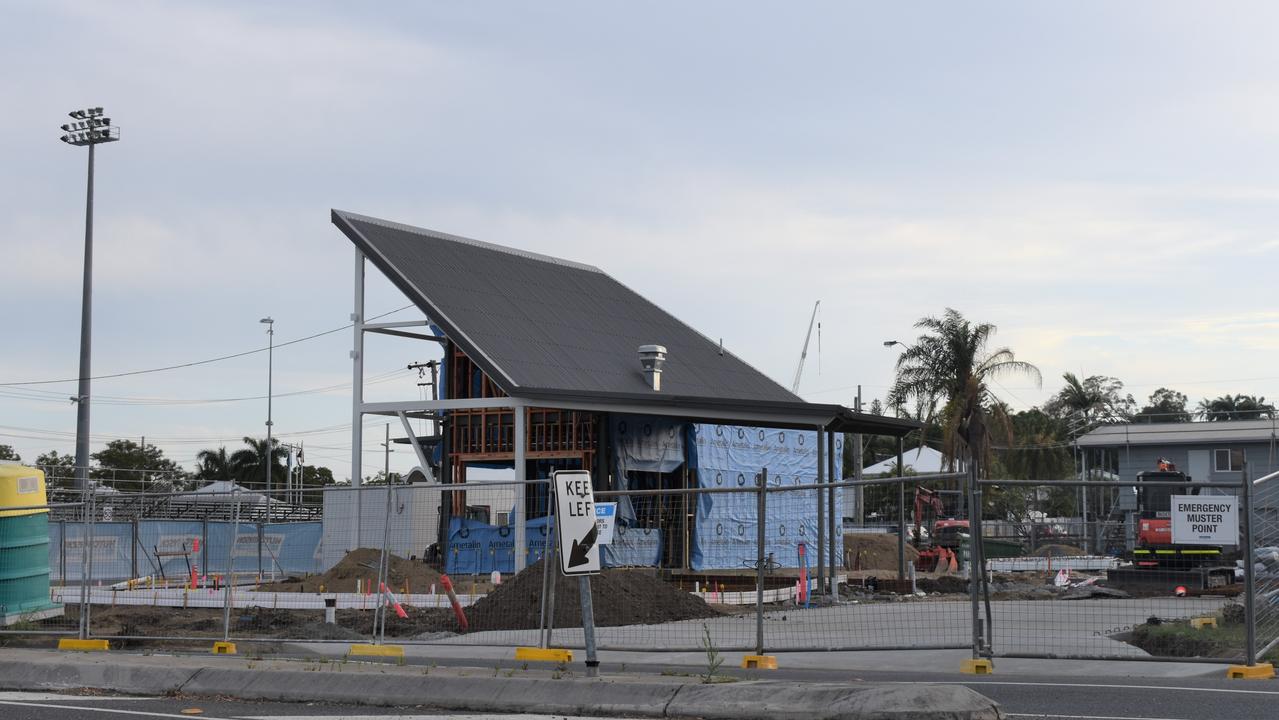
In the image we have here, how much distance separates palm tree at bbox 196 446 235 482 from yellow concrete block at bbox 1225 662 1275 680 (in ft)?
315

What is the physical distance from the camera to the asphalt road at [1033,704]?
35.0ft

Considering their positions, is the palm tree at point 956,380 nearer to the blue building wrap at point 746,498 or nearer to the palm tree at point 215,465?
the blue building wrap at point 746,498

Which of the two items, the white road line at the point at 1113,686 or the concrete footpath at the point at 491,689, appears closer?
the concrete footpath at the point at 491,689

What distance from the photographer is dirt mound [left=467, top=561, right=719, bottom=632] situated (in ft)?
66.0

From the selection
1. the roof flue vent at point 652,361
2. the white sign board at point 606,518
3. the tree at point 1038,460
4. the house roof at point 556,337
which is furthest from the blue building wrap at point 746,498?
the tree at point 1038,460

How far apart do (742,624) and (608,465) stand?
14.9 meters

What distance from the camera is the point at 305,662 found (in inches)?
552

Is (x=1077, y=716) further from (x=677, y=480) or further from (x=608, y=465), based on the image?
(x=677, y=480)

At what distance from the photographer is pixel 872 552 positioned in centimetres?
4122

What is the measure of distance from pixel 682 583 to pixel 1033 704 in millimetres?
15515

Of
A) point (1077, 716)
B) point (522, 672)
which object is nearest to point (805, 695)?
point (1077, 716)

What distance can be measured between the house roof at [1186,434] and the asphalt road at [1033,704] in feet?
153

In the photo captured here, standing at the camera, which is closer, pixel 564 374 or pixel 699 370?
pixel 564 374

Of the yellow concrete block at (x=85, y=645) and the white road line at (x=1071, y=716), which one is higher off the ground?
the white road line at (x=1071, y=716)
